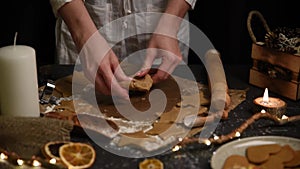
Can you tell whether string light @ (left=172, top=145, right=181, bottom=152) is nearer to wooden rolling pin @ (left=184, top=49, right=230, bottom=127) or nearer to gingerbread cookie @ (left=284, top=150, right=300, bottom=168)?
wooden rolling pin @ (left=184, top=49, right=230, bottom=127)

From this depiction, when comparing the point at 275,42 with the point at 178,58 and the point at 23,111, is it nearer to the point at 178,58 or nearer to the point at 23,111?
the point at 178,58

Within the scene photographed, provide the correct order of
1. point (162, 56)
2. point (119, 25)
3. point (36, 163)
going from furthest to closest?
point (119, 25) → point (162, 56) → point (36, 163)

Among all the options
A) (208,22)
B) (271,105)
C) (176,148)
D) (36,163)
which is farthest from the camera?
(208,22)

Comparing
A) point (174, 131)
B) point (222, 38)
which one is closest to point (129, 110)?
point (174, 131)

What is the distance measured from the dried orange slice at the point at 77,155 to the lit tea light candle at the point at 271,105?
1.61 feet

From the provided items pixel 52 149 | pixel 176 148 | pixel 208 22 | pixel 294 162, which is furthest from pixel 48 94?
pixel 208 22

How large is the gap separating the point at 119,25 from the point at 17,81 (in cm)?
70

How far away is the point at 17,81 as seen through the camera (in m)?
1.17

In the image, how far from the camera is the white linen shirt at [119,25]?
5.83 feet

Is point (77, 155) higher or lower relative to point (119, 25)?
lower

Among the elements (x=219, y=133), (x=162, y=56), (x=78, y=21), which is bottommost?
(x=219, y=133)

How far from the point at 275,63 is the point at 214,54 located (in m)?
0.20

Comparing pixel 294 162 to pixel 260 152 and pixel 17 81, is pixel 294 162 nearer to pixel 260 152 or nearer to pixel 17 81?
pixel 260 152

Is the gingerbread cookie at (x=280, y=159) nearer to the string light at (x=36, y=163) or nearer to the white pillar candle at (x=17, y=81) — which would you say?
the string light at (x=36, y=163)
